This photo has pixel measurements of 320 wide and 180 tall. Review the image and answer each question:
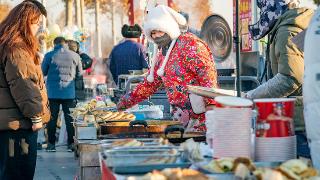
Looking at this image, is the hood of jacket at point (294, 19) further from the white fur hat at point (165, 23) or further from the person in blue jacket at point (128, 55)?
the person in blue jacket at point (128, 55)

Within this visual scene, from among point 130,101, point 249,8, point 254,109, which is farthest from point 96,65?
point 254,109

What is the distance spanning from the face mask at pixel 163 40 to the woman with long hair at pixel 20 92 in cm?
90

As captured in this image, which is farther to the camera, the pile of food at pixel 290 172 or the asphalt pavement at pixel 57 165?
the asphalt pavement at pixel 57 165

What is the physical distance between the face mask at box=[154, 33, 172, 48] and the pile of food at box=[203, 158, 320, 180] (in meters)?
2.50

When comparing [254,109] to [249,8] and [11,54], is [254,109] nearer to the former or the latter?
[11,54]

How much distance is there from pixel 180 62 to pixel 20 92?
1.17 metres

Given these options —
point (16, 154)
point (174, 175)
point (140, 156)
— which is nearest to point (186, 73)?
point (16, 154)

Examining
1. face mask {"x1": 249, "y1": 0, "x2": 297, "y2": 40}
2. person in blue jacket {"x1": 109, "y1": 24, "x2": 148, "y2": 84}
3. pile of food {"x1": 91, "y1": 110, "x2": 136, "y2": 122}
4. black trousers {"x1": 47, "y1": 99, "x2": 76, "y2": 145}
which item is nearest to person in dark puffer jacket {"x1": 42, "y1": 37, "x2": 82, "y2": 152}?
black trousers {"x1": 47, "y1": 99, "x2": 76, "y2": 145}

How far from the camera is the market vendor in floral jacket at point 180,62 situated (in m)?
5.11

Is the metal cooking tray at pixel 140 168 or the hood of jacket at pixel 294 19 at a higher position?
the hood of jacket at pixel 294 19

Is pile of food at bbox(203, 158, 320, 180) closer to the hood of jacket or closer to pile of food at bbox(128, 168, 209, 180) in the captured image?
pile of food at bbox(128, 168, 209, 180)

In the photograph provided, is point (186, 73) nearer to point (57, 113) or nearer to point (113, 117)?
point (113, 117)

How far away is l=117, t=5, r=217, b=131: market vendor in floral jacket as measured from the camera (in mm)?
5113

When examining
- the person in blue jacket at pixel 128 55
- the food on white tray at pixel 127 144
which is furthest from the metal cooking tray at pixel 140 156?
the person in blue jacket at pixel 128 55
